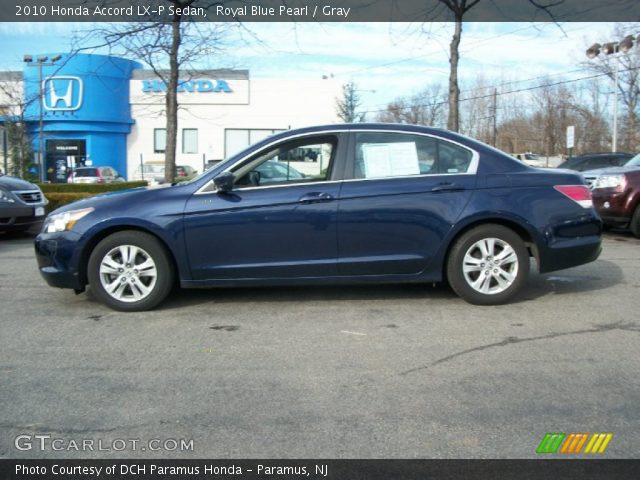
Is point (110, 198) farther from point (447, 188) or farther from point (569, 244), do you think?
point (569, 244)

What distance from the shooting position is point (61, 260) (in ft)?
17.6

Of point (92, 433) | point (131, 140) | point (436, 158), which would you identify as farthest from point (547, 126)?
point (92, 433)

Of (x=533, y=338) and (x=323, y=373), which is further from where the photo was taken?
(x=533, y=338)

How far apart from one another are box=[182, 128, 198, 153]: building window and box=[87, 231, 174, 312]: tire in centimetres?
3789

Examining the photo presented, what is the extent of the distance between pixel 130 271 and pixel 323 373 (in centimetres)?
Result: 230

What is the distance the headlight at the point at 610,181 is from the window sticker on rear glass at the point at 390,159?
580cm

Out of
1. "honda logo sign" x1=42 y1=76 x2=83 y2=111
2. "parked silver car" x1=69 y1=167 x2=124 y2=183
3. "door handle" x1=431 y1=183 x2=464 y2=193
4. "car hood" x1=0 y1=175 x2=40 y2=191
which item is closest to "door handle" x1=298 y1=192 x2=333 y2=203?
"door handle" x1=431 y1=183 x2=464 y2=193

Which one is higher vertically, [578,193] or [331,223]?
[578,193]

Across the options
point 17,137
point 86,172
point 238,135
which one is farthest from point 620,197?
point 238,135

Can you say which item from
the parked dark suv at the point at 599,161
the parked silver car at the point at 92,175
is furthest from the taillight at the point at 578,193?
the parked silver car at the point at 92,175

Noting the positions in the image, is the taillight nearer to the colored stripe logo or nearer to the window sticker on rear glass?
the window sticker on rear glass

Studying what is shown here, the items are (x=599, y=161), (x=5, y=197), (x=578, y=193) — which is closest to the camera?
(x=578, y=193)

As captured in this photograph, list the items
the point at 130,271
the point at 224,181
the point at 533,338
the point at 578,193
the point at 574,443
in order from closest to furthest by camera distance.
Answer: the point at 574,443 → the point at 533,338 → the point at 224,181 → the point at 130,271 → the point at 578,193

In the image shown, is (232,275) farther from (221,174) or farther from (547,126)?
(547,126)
